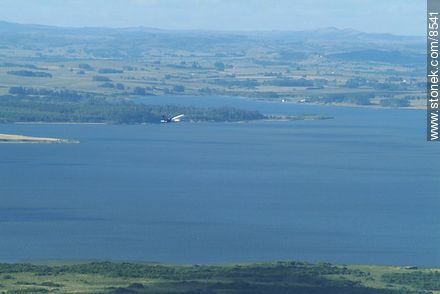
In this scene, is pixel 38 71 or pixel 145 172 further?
pixel 38 71

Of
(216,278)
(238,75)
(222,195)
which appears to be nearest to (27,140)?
(222,195)

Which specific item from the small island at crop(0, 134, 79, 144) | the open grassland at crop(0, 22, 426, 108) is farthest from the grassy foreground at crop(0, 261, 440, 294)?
the open grassland at crop(0, 22, 426, 108)

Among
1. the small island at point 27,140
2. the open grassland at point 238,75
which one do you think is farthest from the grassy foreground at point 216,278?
the open grassland at point 238,75

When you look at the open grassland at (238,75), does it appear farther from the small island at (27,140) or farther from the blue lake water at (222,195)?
the small island at (27,140)

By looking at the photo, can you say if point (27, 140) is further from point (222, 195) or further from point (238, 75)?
point (238, 75)

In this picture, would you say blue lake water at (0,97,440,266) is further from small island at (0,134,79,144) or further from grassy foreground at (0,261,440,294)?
grassy foreground at (0,261,440,294)

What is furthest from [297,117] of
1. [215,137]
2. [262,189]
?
[262,189]

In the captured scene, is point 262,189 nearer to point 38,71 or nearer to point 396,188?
point 396,188
